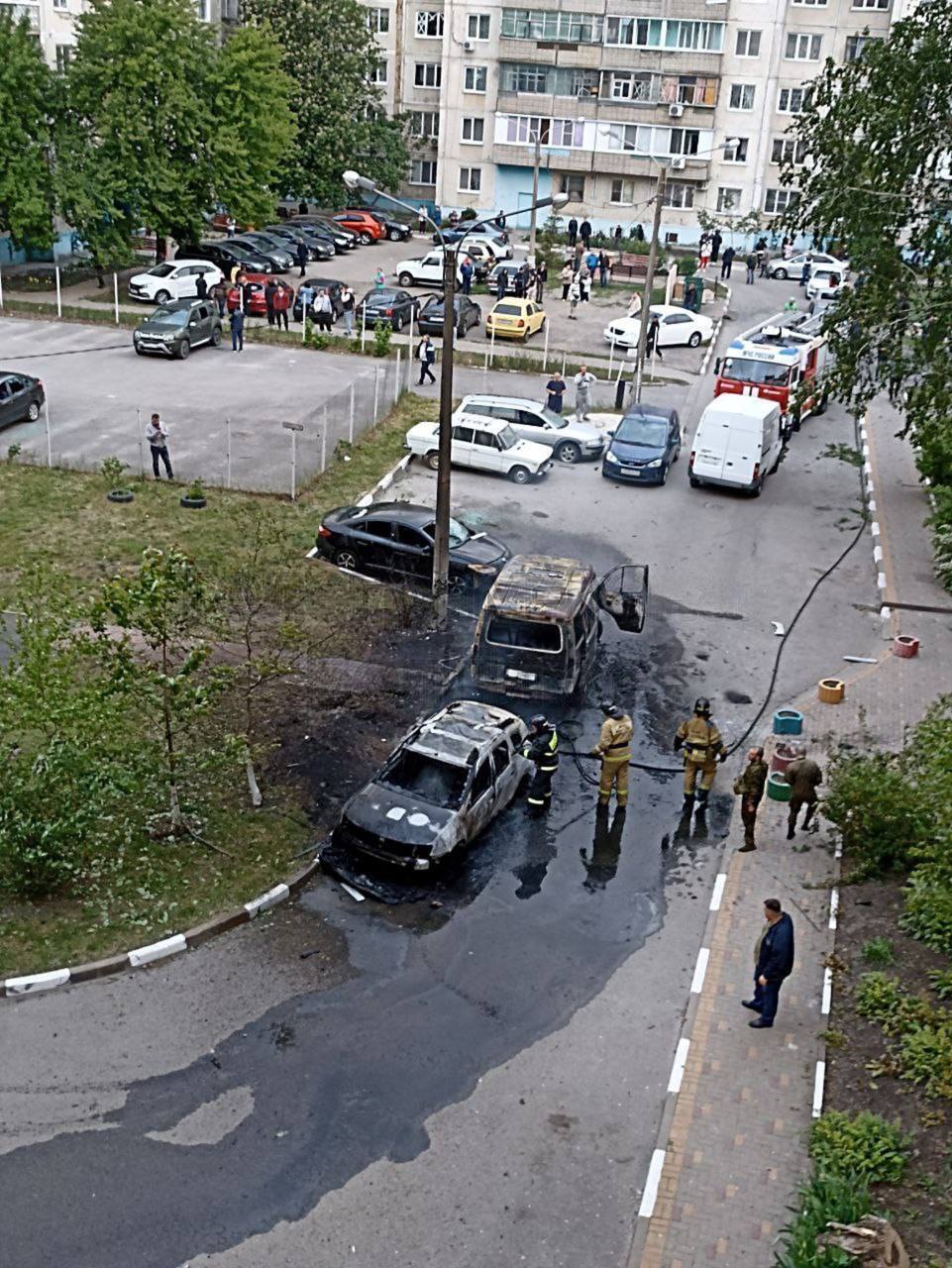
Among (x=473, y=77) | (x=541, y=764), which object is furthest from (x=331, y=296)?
(x=541, y=764)

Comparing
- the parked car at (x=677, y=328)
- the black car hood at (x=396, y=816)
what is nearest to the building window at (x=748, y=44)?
the parked car at (x=677, y=328)

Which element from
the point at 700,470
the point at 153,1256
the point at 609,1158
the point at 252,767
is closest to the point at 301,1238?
the point at 153,1256

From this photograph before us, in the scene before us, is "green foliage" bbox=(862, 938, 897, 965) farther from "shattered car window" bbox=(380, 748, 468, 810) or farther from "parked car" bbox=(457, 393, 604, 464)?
"parked car" bbox=(457, 393, 604, 464)

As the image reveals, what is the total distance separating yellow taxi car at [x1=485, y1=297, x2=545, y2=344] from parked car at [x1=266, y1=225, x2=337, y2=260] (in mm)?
12045

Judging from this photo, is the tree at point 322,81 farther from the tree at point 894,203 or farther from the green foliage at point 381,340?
the tree at point 894,203

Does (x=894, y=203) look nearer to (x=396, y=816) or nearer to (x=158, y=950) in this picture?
(x=396, y=816)

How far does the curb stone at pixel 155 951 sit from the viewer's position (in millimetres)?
11852

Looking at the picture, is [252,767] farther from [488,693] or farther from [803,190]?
[803,190]

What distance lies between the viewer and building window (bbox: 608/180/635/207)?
5997 cm

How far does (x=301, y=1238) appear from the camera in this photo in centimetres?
949

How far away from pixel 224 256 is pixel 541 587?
30405 millimetres

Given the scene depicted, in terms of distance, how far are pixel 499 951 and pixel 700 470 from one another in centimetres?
1655

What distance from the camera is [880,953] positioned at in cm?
1259

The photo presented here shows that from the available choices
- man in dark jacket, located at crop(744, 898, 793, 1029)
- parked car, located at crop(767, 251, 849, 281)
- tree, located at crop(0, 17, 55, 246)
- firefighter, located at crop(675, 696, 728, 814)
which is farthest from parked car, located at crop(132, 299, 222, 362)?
parked car, located at crop(767, 251, 849, 281)
